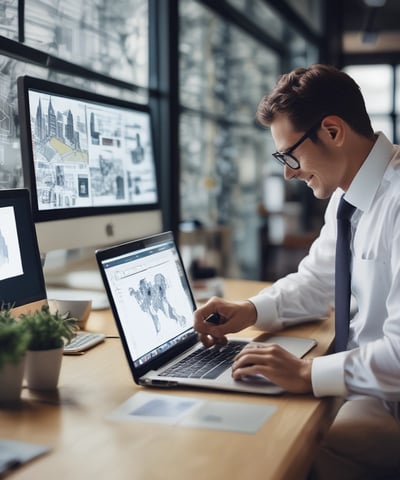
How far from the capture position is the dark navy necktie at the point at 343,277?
164 cm

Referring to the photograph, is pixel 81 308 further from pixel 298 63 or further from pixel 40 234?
pixel 298 63

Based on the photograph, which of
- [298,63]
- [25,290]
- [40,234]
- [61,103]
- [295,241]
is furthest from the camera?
[298,63]

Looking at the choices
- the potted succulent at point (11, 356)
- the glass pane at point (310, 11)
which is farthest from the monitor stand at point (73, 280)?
the glass pane at point (310, 11)

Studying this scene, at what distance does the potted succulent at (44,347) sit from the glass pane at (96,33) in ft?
3.58

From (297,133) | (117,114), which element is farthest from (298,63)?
(297,133)

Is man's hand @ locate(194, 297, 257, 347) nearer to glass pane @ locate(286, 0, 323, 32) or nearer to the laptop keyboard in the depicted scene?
the laptop keyboard

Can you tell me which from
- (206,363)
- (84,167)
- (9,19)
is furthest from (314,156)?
(9,19)

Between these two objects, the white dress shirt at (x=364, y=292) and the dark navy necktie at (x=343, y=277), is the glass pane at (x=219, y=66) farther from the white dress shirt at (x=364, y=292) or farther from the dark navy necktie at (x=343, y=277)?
the dark navy necktie at (x=343, y=277)

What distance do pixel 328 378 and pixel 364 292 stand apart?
0.44 metres

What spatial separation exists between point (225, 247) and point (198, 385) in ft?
10.5

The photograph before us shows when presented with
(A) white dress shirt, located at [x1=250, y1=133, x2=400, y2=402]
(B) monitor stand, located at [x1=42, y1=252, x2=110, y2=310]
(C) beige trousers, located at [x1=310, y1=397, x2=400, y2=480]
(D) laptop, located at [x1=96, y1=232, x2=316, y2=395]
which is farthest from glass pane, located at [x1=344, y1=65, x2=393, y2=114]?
(C) beige trousers, located at [x1=310, y1=397, x2=400, y2=480]

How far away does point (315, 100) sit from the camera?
5.14 feet

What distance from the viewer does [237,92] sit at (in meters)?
4.73

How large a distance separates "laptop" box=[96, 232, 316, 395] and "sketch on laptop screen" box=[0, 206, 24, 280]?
24 cm
